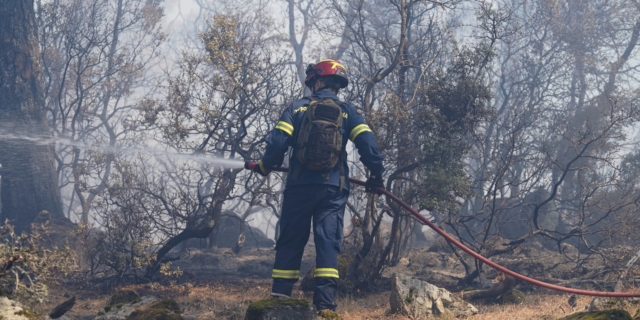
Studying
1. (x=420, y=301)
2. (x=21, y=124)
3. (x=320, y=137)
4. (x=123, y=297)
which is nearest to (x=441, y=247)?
(x=420, y=301)

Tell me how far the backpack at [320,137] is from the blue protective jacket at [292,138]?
0.23ft

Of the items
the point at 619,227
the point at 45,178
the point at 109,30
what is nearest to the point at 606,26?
the point at 619,227

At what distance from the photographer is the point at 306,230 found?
5395 millimetres

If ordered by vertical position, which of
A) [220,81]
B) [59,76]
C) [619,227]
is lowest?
[619,227]

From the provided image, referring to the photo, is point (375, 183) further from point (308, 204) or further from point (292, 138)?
point (292, 138)

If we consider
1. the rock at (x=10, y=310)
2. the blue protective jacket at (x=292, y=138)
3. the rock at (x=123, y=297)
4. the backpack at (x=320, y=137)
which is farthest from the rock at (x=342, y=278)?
the rock at (x=10, y=310)

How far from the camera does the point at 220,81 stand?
812 centimetres

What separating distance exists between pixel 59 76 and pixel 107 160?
5854 millimetres

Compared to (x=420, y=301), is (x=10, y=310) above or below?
above

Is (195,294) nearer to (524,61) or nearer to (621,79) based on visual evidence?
(524,61)

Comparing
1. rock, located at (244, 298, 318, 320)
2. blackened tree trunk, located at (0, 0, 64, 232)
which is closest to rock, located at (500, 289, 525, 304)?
rock, located at (244, 298, 318, 320)

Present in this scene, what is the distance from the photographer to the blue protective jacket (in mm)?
5379

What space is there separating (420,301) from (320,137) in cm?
184

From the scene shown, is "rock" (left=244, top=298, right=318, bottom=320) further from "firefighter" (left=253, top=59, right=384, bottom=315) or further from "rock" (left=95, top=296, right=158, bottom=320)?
"rock" (left=95, top=296, right=158, bottom=320)
